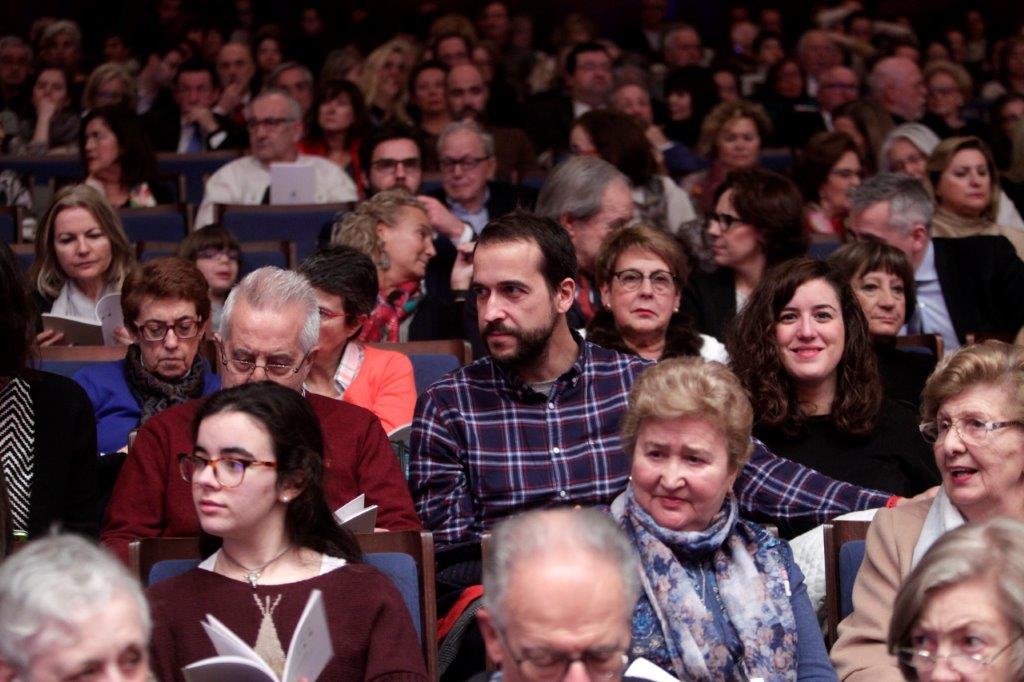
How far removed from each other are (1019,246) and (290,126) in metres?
2.92

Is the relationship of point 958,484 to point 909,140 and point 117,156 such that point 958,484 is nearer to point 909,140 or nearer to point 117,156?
point 909,140

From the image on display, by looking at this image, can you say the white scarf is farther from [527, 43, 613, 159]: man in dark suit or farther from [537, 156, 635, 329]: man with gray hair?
[527, 43, 613, 159]: man in dark suit

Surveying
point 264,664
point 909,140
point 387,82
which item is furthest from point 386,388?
point 387,82

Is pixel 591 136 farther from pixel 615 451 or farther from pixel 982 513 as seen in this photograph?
pixel 982 513

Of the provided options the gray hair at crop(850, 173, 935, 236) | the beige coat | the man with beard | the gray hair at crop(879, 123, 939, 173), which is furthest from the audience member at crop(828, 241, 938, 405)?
the man with beard

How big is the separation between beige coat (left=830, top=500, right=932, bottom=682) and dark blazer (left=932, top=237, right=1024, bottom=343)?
94.7 inches

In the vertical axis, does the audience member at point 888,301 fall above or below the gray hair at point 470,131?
below

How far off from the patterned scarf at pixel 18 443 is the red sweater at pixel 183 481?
0.26 metres

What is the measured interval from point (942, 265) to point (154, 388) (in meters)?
2.66

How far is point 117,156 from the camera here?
605 centimetres

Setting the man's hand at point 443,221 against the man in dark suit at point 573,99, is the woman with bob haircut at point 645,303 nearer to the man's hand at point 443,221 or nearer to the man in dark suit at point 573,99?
the man's hand at point 443,221

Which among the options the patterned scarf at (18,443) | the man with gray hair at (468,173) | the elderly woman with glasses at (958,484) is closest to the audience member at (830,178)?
the man with gray hair at (468,173)

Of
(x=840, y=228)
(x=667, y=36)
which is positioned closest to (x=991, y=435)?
(x=840, y=228)

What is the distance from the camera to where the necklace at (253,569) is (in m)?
2.69
